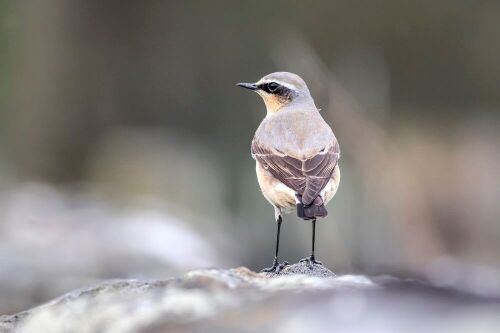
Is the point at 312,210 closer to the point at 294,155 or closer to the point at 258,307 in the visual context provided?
the point at 294,155

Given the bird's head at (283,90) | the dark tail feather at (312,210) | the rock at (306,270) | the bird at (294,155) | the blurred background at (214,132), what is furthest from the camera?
the blurred background at (214,132)

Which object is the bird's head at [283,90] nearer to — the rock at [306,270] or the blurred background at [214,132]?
the blurred background at [214,132]

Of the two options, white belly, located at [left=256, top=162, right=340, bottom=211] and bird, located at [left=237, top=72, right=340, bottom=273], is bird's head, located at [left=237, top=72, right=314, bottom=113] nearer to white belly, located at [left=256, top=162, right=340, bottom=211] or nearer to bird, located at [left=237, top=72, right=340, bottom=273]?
bird, located at [left=237, top=72, right=340, bottom=273]

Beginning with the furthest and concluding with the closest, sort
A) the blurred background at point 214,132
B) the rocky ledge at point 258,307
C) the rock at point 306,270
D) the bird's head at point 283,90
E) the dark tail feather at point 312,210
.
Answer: the blurred background at point 214,132
the bird's head at point 283,90
the dark tail feather at point 312,210
the rock at point 306,270
the rocky ledge at point 258,307

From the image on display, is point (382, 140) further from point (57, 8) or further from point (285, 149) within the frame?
point (57, 8)

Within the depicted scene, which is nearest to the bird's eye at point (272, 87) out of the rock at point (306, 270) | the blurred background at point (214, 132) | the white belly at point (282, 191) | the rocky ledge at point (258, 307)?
the blurred background at point (214, 132)
